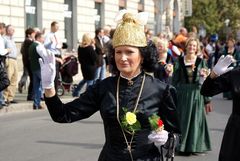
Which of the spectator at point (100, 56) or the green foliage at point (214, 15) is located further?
the green foliage at point (214, 15)

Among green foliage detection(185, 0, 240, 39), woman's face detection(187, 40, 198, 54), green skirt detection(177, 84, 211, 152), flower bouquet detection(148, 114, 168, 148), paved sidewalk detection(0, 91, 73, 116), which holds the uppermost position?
green foliage detection(185, 0, 240, 39)

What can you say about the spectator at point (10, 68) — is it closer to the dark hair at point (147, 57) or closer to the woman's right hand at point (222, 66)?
the woman's right hand at point (222, 66)

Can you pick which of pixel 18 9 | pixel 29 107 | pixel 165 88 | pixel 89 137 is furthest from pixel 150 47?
pixel 18 9

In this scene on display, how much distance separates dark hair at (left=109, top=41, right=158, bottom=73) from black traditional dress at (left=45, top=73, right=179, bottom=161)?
6cm

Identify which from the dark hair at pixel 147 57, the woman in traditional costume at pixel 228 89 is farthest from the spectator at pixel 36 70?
the dark hair at pixel 147 57

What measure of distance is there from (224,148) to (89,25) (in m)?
23.1

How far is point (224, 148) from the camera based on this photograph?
3953 mm

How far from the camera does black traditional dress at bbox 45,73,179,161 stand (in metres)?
3.46

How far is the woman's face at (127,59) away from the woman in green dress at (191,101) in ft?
13.9

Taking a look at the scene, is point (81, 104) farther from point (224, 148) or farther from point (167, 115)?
point (224, 148)

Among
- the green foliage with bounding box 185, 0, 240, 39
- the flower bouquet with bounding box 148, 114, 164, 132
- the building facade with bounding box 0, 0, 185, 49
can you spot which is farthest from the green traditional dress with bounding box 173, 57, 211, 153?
the green foliage with bounding box 185, 0, 240, 39

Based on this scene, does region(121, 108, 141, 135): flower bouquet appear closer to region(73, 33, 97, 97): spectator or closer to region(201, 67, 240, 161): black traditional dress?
region(201, 67, 240, 161): black traditional dress

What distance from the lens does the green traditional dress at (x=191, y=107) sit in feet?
25.4

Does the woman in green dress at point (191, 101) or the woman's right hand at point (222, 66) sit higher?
the woman's right hand at point (222, 66)
